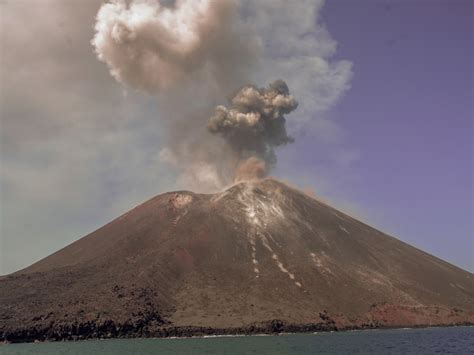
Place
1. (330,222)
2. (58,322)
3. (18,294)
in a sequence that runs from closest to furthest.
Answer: (58,322), (18,294), (330,222)

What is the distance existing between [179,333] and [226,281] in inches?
1166

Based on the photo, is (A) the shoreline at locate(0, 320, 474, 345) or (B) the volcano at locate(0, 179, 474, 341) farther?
(B) the volcano at locate(0, 179, 474, 341)

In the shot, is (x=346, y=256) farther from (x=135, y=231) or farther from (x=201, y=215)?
(x=135, y=231)

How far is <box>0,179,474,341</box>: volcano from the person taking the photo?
422 feet

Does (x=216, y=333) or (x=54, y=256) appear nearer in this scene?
(x=216, y=333)

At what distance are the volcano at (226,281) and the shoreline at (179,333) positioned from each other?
27 cm

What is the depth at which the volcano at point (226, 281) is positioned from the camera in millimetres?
128750

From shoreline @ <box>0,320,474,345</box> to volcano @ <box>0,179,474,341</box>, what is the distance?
0.27 metres

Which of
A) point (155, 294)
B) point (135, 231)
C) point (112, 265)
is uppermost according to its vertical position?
point (135, 231)

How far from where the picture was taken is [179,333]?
126 metres

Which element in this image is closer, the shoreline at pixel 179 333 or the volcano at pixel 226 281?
the shoreline at pixel 179 333

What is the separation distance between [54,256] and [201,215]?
55.8 metres

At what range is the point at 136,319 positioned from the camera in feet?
417

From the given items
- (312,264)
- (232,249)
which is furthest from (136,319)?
(312,264)
